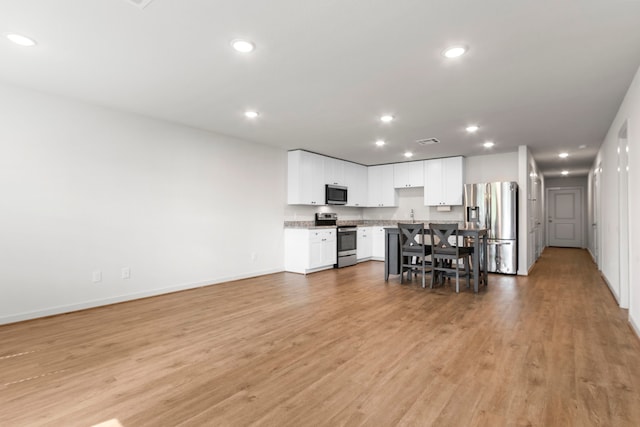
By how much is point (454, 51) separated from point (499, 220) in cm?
455

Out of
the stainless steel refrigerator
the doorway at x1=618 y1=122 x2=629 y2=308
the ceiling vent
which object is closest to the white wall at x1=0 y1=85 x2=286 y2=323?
the ceiling vent

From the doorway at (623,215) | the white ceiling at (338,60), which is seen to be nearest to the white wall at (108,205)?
the white ceiling at (338,60)

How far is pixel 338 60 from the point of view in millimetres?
2836

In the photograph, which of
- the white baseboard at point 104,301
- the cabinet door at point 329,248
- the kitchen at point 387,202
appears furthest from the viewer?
the cabinet door at point 329,248

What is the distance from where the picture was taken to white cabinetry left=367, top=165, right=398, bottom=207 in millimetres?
8258

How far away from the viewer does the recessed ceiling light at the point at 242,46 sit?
2539 millimetres

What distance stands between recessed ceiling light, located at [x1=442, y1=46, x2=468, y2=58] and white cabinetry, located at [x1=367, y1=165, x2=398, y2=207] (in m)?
5.56

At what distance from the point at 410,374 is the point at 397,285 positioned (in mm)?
2995

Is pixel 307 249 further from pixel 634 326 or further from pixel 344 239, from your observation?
pixel 634 326

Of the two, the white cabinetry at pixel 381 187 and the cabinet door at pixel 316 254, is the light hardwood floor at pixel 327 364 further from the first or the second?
the white cabinetry at pixel 381 187

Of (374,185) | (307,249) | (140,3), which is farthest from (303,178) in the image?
(140,3)

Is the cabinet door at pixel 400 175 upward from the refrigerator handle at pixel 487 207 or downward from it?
upward

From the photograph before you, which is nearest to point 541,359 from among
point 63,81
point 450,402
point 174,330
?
point 450,402

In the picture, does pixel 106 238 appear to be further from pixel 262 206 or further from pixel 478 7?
pixel 478 7
